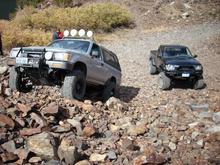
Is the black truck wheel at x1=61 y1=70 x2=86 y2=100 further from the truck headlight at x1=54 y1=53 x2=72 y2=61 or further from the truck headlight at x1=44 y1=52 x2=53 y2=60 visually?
the truck headlight at x1=44 y1=52 x2=53 y2=60

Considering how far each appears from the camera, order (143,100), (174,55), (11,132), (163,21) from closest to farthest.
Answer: (11,132) < (143,100) < (174,55) < (163,21)

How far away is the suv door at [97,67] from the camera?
11.8m

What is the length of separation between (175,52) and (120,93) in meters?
3.15

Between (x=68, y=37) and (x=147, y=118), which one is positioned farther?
(x=68, y=37)

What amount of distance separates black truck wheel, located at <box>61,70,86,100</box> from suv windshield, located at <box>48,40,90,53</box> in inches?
40.5

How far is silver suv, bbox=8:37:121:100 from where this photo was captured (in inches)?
414

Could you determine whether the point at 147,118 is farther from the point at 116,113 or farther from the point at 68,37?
the point at 68,37

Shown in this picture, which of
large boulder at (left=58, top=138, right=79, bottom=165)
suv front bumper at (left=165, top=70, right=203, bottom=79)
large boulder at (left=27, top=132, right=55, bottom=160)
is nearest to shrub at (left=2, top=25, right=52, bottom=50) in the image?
suv front bumper at (left=165, top=70, right=203, bottom=79)

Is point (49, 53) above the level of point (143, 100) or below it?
above

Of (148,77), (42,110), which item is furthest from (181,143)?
(148,77)

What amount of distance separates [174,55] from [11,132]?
9189 millimetres

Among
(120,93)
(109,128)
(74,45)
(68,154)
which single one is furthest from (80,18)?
(68,154)

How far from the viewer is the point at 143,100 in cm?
1360

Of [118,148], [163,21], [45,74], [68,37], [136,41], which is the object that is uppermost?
[163,21]
